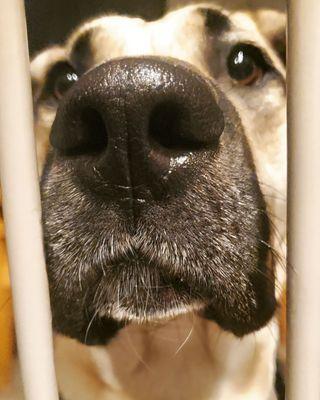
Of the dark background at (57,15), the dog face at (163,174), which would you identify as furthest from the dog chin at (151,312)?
the dark background at (57,15)

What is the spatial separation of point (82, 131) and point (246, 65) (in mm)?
426

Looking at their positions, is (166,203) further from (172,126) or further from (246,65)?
(246,65)

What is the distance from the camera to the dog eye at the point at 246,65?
34.9 inches

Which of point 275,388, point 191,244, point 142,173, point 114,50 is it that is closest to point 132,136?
point 142,173

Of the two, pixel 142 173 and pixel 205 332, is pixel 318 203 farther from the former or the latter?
pixel 205 332

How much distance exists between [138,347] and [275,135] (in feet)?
1.24

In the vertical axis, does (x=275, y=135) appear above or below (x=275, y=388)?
above

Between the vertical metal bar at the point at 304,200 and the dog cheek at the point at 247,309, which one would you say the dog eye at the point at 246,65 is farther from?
the vertical metal bar at the point at 304,200

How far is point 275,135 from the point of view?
2.94 ft

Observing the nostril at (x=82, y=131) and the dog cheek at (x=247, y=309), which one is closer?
the nostril at (x=82, y=131)

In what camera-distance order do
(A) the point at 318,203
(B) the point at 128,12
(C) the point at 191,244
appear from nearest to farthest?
(A) the point at 318,203 < (C) the point at 191,244 < (B) the point at 128,12

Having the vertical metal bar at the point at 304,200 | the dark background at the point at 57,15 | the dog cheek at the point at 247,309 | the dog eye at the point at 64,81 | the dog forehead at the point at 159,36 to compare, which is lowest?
the dog cheek at the point at 247,309

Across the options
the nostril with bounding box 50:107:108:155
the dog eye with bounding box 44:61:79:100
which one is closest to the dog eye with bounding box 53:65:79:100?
the dog eye with bounding box 44:61:79:100

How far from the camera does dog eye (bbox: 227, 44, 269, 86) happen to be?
886 mm
